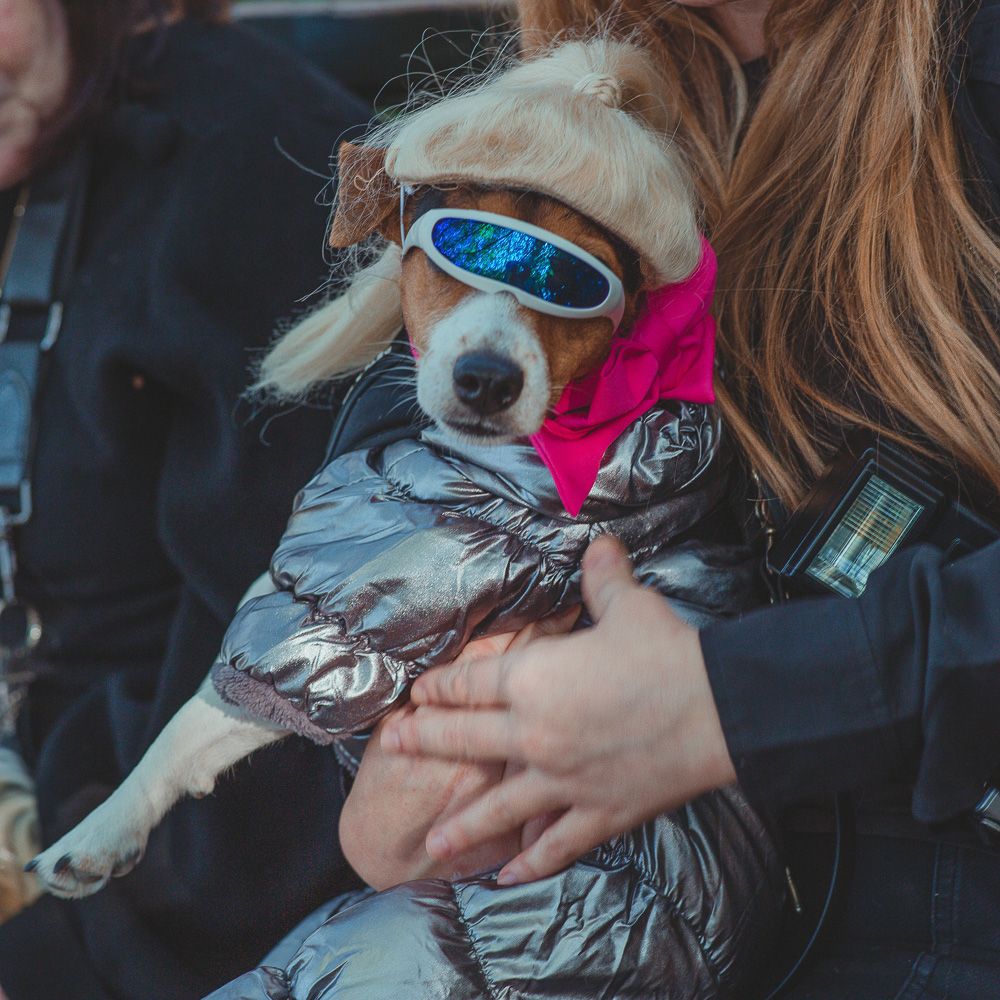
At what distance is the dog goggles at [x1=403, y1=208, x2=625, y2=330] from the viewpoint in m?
0.78

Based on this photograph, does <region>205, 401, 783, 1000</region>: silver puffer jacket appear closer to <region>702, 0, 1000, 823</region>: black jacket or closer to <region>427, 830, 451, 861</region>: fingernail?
<region>427, 830, 451, 861</region>: fingernail

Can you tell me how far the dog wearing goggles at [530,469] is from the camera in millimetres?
792

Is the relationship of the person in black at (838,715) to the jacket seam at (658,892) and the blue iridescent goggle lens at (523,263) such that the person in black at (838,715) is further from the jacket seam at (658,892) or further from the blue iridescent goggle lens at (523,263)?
the blue iridescent goggle lens at (523,263)

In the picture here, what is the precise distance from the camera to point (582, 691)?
0.72 meters

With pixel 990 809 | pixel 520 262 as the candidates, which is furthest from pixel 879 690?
pixel 520 262

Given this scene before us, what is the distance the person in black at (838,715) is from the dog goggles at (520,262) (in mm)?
222

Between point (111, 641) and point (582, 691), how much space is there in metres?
1.06

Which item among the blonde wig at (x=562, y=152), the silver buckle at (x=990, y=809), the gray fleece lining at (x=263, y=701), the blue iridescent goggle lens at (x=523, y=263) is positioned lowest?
the gray fleece lining at (x=263, y=701)

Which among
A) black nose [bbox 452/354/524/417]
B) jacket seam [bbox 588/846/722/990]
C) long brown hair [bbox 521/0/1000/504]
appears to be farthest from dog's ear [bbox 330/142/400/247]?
jacket seam [bbox 588/846/722/990]

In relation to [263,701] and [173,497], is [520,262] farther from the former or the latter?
[173,497]

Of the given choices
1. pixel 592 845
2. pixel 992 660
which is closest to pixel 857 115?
pixel 992 660

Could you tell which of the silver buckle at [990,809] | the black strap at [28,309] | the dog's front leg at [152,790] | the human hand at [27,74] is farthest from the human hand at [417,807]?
the human hand at [27,74]

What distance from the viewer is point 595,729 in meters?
0.72

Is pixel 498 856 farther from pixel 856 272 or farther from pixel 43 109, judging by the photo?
pixel 43 109
